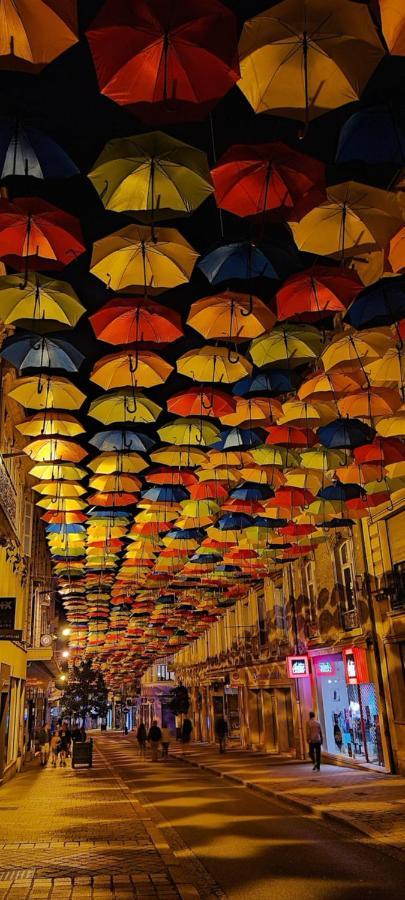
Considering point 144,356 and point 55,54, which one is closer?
point 55,54

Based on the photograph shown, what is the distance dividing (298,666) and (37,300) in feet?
61.1

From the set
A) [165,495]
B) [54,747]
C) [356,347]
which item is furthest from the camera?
[54,747]

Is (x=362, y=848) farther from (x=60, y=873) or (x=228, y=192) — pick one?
(x=228, y=192)

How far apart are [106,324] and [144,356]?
3.73 ft

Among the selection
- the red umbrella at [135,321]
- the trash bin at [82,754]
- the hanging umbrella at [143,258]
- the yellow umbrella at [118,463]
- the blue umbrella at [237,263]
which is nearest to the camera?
the hanging umbrella at [143,258]

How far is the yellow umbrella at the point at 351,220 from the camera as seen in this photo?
6715 millimetres

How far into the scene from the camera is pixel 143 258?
7.35 m

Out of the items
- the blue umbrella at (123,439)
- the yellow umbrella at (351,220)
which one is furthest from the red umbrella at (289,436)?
the yellow umbrella at (351,220)

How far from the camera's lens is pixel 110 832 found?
34.9 feet

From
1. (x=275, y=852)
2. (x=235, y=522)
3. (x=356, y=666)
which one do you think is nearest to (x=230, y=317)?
(x=275, y=852)

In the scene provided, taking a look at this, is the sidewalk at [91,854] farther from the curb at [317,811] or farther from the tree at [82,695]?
the tree at [82,695]

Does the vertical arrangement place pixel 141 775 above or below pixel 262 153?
below

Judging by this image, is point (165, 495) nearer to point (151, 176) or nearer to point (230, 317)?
point (230, 317)

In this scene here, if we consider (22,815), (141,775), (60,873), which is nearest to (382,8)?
(60,873)
